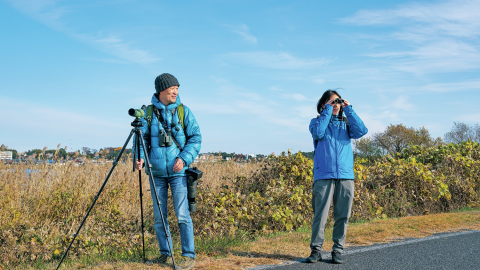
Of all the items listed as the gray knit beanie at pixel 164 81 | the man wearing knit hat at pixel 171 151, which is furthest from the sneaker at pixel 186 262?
the gray knit beanie at pixel 164 81

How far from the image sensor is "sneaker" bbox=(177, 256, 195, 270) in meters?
4.47

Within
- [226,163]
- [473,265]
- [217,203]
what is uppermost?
[226,163]

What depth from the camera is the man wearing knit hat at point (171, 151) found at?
4457mm

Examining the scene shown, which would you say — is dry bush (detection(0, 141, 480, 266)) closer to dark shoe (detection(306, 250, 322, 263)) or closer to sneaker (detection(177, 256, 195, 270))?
sneaker (detection(177, 256, 195, 270))

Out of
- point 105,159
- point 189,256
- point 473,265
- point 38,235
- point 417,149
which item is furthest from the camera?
point 417,149

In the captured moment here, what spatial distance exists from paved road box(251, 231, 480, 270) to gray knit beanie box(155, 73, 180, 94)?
8.19 feet

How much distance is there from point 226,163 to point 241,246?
571 cm

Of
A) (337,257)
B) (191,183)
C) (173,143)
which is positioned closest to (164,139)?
(173,143)

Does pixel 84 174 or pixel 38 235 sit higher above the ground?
pixel 84 174

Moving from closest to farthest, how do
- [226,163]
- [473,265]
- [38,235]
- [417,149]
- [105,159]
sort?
[473,265] → [38,235] → [105,159] → [226,163] → [417,149]

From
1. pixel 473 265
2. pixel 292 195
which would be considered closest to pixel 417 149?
pixel 292 195

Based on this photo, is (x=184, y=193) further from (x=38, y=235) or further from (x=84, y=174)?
(x=84, y=174)

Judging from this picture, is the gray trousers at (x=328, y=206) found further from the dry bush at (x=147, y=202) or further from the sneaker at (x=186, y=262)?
the dry bush at (x=147, y=202)

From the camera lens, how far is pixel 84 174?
26.5 ft
